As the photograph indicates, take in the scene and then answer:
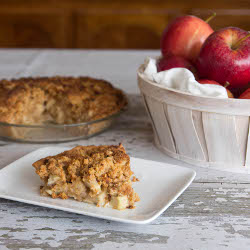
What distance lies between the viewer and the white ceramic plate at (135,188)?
31.3 inches

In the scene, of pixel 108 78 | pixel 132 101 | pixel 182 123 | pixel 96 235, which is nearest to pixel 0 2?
pixel 108 78

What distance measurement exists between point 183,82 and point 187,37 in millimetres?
262

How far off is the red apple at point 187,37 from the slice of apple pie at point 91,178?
471mm

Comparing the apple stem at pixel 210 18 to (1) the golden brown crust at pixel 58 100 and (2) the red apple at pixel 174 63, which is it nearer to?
(2) the red apple at pixel 174 63

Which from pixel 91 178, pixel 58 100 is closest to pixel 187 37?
pixel 58 100

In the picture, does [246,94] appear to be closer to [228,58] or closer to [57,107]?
[228,58]

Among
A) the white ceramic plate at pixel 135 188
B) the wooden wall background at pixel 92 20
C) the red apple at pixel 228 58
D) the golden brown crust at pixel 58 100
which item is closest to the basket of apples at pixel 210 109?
the red apple at pixel 228 58

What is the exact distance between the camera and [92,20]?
334 cm

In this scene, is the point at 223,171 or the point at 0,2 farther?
the point at 0,2

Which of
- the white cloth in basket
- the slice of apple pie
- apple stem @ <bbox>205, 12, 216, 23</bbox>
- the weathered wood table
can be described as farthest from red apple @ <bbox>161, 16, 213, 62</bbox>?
the slice of apple pie

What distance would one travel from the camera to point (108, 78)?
1889 millimetres

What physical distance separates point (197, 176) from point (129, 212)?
27 centimetres

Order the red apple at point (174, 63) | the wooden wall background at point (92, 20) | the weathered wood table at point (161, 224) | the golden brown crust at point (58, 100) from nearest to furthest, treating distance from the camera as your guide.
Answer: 1. the weathered wood table at point (161, 224)
2. the red apple at point (174, 63)
3. the golden brown crust at point (58, 100)
4. the wooden wall background at point (92, 20)

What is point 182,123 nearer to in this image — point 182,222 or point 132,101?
point 182,222
